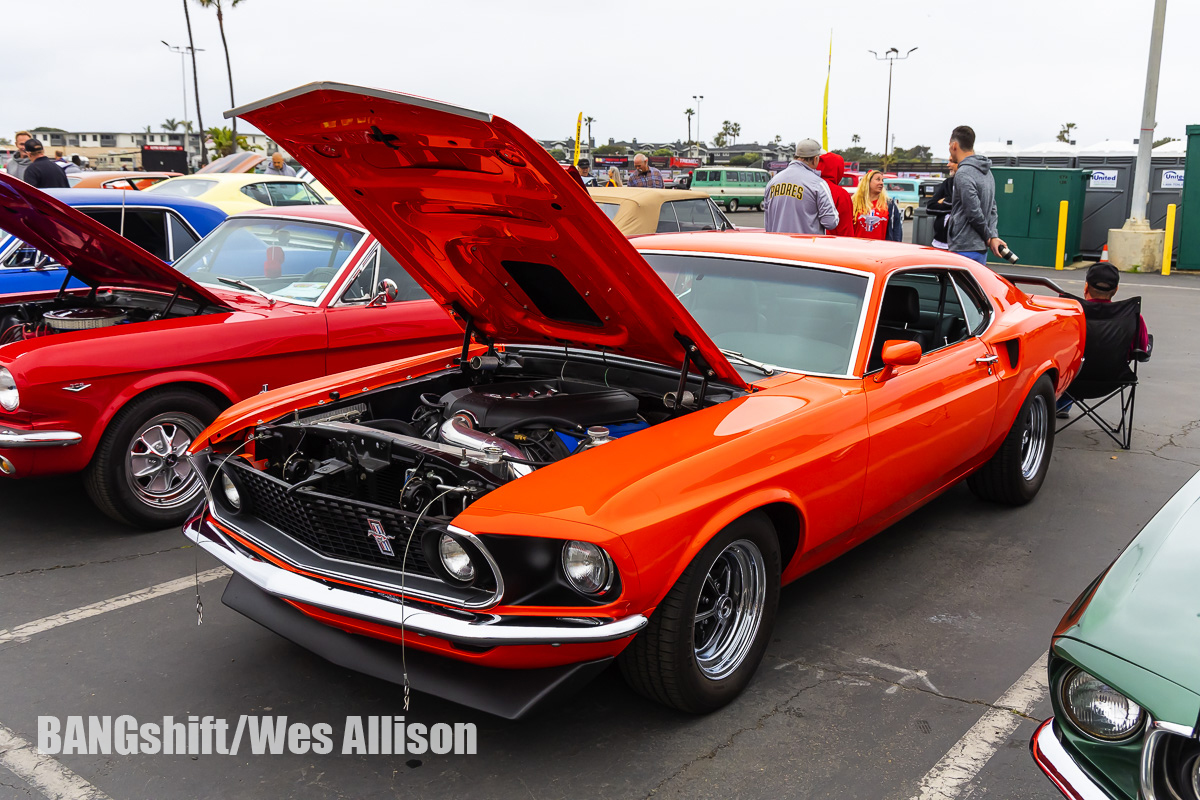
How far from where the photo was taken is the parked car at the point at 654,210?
10.2 metres

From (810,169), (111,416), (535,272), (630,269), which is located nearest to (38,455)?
(111,416)

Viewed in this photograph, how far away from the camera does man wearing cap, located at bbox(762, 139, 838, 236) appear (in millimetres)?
7855

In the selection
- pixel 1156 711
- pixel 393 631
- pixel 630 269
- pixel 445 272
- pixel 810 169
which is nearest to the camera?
pixel 1156 711

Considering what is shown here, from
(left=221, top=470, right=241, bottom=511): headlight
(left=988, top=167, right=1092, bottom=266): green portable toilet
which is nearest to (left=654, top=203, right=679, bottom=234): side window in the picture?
(left=221, top=470, right=241, bottom=511): headlight

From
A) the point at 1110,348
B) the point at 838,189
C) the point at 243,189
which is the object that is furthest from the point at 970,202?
the point at 243,189

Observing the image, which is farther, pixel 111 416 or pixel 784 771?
pixel 111 416

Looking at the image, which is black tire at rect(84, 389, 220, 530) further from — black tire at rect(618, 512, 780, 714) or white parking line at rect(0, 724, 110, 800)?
black tire at rect(618, 512, 780, 714)

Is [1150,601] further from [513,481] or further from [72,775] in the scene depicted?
[72,775]

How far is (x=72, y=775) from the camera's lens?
2906mm

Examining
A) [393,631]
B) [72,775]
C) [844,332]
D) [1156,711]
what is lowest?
[72,775]

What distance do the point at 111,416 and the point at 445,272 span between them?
6.24 ft

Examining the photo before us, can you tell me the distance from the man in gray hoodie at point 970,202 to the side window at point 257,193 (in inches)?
353

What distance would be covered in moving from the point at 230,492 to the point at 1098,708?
2.82 meters

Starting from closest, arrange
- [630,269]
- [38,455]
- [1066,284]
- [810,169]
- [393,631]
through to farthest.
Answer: [393,631]
[630,269]
[38,455]
[810,169]
[1066,284]
